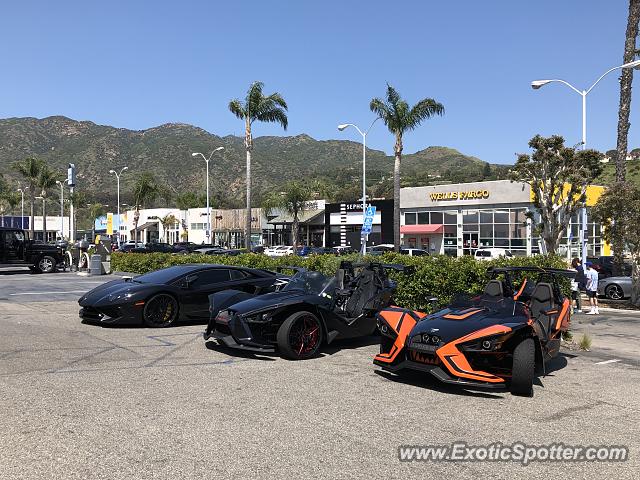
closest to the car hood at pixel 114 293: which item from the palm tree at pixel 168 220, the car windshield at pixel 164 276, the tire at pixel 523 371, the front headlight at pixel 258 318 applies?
Answer: the car windshield at pixel 164 276

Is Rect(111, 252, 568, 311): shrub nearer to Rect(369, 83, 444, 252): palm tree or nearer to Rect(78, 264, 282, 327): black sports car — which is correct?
Rect(78, 264, 282, 327): black sports car

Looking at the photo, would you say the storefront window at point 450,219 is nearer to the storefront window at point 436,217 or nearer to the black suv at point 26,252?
the storefront window at point 436,217

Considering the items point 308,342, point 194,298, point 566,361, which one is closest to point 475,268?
point 566,361

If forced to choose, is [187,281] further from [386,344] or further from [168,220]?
[168,220]

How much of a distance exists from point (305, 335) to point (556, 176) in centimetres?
1431

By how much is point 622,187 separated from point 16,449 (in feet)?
61.5

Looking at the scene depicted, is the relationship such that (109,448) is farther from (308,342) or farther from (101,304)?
(101,304)

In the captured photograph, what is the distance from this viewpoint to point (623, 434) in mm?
5305

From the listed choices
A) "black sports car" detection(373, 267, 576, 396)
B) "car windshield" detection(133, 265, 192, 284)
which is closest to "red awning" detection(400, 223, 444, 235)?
"car windshield" detection(133, 265, 192, 284)

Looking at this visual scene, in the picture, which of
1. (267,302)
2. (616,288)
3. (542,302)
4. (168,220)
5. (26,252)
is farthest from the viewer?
(168,220)

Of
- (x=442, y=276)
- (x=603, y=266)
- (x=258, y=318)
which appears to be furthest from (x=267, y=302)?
(x=603, y=266)

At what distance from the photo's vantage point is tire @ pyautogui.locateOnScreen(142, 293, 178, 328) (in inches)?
440

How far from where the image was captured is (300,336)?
855 cm

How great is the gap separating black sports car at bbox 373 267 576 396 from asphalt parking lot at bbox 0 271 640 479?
30cm
